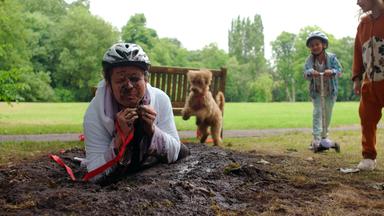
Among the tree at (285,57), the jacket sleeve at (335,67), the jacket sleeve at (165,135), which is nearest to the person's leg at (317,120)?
the jacket sleeve at (335,67)

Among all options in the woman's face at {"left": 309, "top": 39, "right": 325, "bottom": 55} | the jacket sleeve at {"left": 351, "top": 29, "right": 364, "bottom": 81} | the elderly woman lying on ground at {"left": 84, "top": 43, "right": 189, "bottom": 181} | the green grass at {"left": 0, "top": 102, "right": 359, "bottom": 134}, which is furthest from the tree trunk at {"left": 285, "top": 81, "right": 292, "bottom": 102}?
the elderly woman lying on ground at {"left": 84, "top": 43, "right": 189, "bottom": 181}

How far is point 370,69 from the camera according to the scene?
564 cm

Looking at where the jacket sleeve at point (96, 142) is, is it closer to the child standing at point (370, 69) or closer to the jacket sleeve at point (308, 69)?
the child standing at point (370, 69)

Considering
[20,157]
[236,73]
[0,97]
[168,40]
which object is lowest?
[20,157]

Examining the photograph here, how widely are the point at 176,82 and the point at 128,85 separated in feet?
20.4

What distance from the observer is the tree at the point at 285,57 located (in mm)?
72375

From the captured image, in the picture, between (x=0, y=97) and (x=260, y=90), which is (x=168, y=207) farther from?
(x=260, y=90)

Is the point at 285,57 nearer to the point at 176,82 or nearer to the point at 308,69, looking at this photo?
the point at 176,82

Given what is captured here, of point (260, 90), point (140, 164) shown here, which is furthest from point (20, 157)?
point (260, 90)

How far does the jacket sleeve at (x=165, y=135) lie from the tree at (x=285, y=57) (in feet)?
222

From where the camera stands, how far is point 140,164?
416cm

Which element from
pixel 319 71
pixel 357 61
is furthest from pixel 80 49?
pixel 357 61

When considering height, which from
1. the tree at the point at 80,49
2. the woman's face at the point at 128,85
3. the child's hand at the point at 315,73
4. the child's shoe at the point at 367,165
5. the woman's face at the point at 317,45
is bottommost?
the child's shoe at the point at 367,165

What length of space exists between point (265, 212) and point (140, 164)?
4.38 feet
